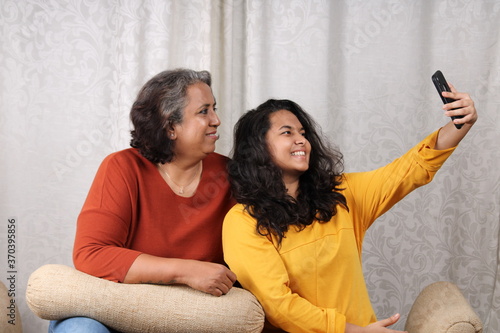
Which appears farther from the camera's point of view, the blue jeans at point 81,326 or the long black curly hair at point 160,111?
the long black curly hair at point 160,111

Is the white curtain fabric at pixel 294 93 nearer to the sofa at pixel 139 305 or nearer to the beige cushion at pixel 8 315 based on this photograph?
the beige cushion at pixel 8 315

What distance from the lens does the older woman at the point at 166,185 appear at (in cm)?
191

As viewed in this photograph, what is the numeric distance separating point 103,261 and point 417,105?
4.94 ft

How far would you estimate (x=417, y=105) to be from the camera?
106 inches

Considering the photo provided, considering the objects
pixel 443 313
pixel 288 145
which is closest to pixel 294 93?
pixel 288 145

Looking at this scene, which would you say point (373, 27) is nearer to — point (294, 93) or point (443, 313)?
point (294, 93)

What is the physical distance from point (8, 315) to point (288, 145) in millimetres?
1053

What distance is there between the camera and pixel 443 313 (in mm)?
1820

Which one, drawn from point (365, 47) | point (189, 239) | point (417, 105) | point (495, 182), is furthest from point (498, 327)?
point (189, 239)

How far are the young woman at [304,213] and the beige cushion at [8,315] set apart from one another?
77 cm

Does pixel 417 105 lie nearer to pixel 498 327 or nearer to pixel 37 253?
pixel 498 327

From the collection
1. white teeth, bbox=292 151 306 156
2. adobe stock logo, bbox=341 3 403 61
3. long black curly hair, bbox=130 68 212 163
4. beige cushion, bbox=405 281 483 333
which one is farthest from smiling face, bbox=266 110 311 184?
adobe stock logo, bbox=341 3 403 61

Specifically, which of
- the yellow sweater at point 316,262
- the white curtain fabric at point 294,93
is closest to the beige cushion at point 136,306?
the yellow sweater at point 316,262

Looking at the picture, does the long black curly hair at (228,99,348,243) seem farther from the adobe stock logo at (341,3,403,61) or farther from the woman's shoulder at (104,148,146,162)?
the adobe stock logo at (341,3,403,61)
